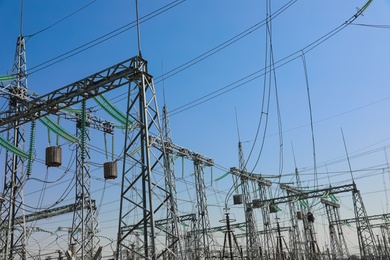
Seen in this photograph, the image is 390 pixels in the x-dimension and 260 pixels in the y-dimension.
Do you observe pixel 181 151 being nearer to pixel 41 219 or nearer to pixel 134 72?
pixel 134 72

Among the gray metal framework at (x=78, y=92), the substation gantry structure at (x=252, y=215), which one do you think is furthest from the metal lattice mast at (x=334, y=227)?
the gray metal framework at (x=78, y=92)

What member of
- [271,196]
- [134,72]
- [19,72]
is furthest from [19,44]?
[271,196]

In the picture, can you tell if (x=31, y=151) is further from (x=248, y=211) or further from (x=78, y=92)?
(x=248, y=211)

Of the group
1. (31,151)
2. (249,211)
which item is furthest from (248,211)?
(31,151)

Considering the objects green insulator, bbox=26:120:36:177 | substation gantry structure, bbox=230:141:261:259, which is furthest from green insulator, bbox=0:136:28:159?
substation gantry structure, bbox=230:141:261:259

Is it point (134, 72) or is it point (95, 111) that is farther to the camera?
point (95, 111)

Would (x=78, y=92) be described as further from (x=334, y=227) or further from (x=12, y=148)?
(x=334, y=227)

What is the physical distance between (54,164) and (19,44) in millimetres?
6010

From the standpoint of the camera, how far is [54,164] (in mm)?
16875

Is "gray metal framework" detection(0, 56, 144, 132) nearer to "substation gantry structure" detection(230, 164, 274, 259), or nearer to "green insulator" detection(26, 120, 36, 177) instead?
"green insulator" detection(26, 120, 36, 177)

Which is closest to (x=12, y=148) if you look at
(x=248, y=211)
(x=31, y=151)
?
→ (x=31, y=151)

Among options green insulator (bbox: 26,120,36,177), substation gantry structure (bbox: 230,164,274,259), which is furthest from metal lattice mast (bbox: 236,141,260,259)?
green insulator (bbox: 26,120,36,177)

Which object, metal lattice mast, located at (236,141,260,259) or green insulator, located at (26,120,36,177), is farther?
metal lattice mast, located at (236,141,260,259)

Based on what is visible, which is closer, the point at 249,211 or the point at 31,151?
the point at 31,151
